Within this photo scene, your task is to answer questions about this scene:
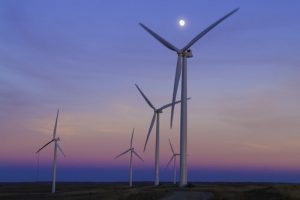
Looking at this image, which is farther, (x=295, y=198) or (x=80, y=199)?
(x=80, y=199)

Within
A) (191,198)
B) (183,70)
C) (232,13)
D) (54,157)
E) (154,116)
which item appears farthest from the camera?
(54,157)

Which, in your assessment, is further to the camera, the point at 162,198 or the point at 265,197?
the point at 162,198

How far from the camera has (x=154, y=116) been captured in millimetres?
117062

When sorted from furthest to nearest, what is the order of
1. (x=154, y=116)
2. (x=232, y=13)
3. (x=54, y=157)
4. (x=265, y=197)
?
(x=54, y=157) < (x=154, y=116) < (x=232, y=13) < (x=265, y=197)

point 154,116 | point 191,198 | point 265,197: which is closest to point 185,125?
point 191,198

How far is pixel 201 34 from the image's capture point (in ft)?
279

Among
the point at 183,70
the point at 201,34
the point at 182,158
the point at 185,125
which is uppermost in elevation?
the point at 201,34

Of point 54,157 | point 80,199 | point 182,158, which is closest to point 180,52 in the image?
point 182,158

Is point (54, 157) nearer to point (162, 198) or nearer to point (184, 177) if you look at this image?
point (184, 177)

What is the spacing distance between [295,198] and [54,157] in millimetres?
94659

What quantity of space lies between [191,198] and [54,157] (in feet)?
266

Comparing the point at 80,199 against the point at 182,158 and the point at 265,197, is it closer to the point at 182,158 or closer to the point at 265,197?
the point at 182,158

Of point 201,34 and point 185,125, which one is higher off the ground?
point 201,34

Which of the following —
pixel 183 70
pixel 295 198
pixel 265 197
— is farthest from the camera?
pixel 183 70
